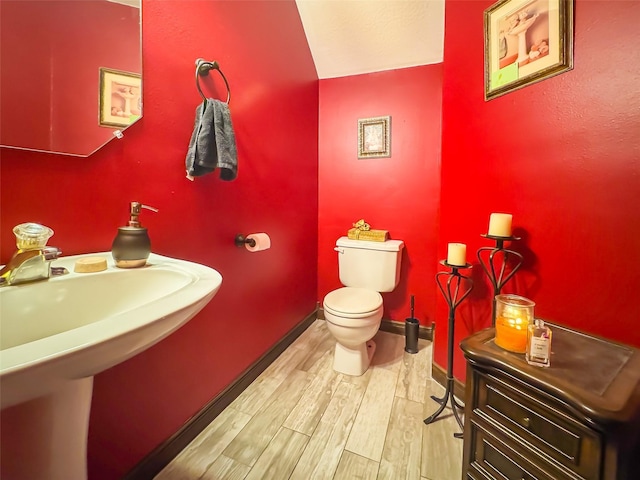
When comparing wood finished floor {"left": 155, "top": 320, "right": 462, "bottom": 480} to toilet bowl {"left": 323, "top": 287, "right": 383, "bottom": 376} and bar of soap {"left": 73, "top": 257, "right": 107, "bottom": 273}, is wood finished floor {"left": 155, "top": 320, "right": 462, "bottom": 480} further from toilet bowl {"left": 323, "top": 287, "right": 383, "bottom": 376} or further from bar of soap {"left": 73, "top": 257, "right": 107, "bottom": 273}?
bar of soap {"left": 73, "top": 257, "right": 107, "bottom": 273}

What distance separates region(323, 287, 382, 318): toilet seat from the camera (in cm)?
150

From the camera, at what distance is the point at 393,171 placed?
207 centimetres

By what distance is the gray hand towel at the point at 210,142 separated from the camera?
1062mm

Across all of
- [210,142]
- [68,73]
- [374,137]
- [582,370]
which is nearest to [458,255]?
[582,370]

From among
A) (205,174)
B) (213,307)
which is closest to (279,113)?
(205,174)

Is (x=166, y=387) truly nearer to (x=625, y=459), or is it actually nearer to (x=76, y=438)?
(x=76, y=438)

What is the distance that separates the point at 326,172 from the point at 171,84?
54.6 inches

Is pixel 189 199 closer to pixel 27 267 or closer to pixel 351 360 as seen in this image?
pixel 27 267

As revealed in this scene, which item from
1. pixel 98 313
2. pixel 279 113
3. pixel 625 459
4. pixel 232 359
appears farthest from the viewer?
pixel 279 113

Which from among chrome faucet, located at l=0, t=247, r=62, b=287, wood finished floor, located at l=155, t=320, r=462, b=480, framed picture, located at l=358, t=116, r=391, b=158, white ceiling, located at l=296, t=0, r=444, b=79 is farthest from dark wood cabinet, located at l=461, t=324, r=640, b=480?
white ceiling, located at l=296, t=0, r=444, b=79

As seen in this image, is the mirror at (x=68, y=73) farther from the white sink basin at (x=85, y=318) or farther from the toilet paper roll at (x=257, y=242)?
the toilet paper roll at (x=257, y=242)

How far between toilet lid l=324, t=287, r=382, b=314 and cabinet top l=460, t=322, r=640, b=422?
2.34 ft

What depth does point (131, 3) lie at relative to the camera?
88 cm

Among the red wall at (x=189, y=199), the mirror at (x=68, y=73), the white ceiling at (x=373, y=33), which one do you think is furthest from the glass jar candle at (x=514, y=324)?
the white ceiling at (x=373, y=33)
